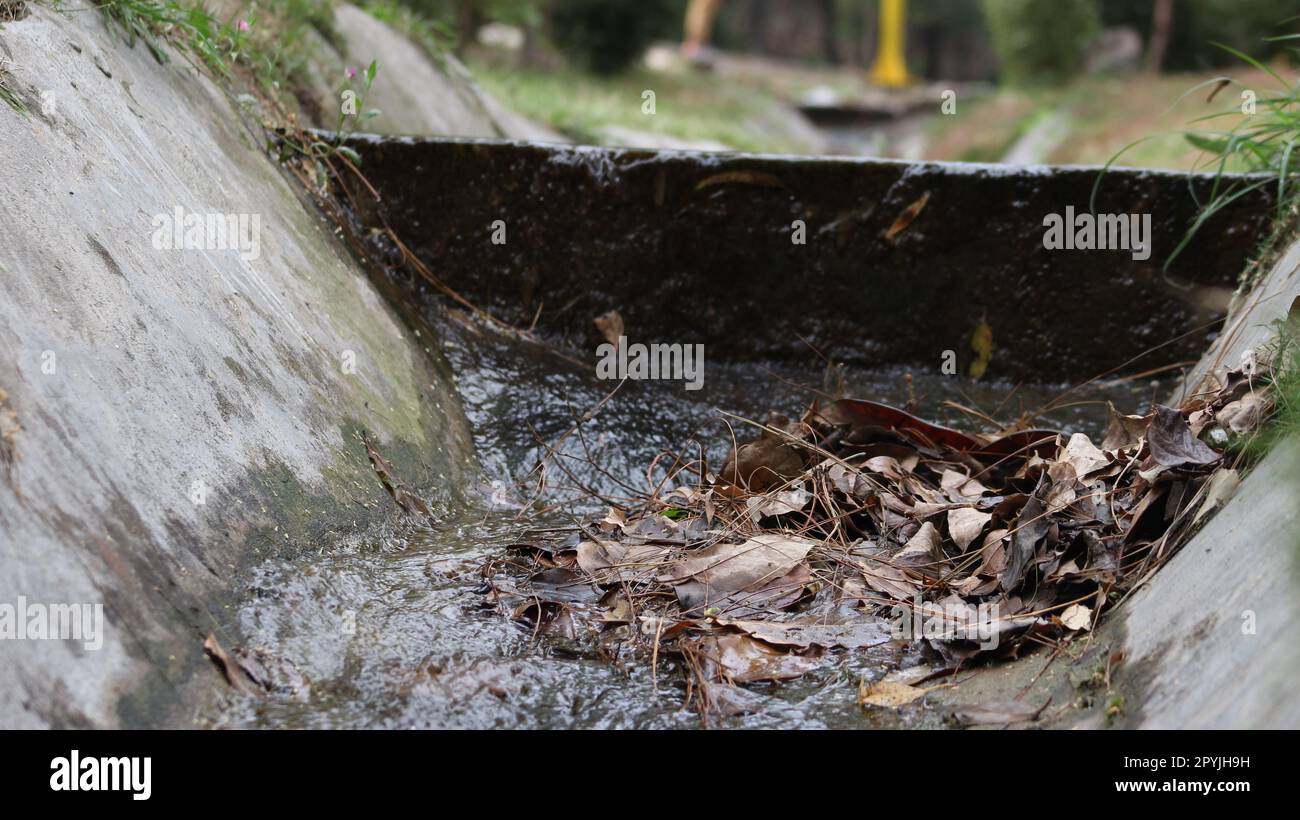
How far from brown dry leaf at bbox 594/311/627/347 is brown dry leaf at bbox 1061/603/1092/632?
7.24 feet

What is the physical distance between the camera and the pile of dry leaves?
2.02 meters

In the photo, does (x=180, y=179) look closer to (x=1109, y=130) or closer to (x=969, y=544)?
(x=969, y=544)

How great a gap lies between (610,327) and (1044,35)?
1338 centimetres

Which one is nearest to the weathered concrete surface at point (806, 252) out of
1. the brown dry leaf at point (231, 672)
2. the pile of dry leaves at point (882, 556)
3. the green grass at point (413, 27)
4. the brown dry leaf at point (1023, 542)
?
the pile of dry leaves at point (882, 556)

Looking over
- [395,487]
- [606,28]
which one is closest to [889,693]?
[395,487]

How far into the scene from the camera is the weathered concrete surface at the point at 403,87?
5023mm

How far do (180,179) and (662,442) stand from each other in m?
1.45

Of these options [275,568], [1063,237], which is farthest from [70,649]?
[1063,237]

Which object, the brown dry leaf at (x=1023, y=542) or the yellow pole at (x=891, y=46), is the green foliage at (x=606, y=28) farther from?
the brown dry leaf at (x=1023, y=542)

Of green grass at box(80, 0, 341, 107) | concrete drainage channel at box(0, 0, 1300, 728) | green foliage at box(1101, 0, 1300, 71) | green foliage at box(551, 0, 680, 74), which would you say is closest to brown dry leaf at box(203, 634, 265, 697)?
concrete drainage channel at box(0, 0, 1300, 728)

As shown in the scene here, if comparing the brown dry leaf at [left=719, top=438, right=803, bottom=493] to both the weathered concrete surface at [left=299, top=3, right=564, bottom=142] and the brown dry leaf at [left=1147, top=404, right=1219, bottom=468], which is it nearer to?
the brown dry leaf at [left=1147, top=404, right=1219, bottom=468]


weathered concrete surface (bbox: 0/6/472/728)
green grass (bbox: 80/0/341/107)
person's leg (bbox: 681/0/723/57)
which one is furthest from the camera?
person's leg (bbox: 681/0/723/57)

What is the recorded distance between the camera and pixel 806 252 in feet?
13.2

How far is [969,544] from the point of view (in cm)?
234
